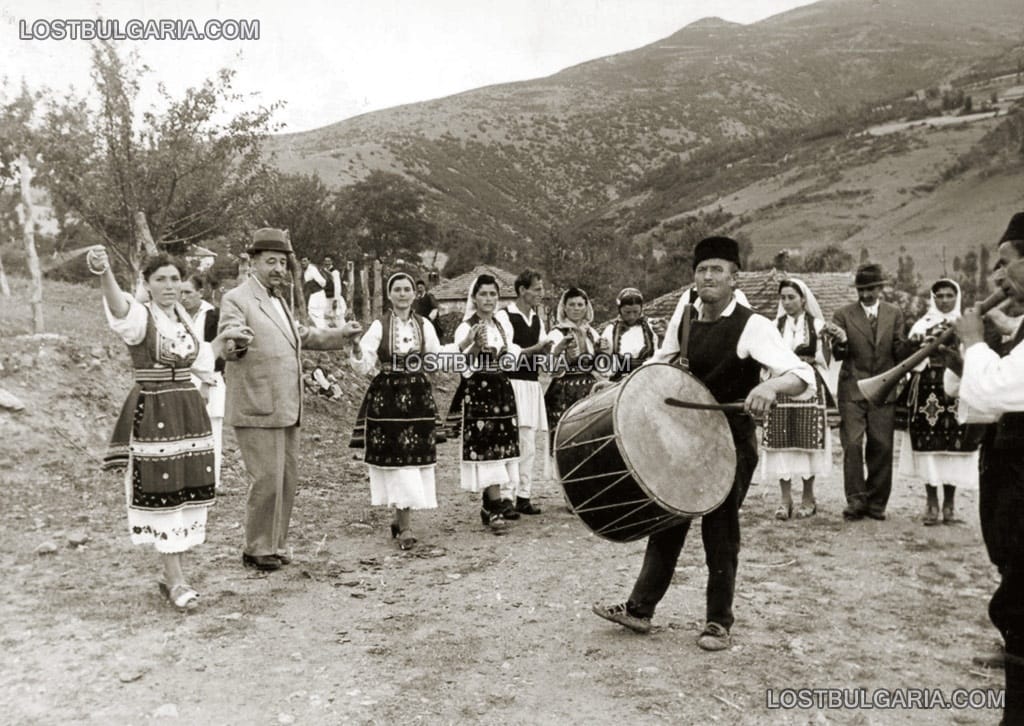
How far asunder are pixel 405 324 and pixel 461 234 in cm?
5970

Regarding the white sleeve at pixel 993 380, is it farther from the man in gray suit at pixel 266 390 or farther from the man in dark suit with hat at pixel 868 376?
the man in dark suit with hat at pixel 868 376

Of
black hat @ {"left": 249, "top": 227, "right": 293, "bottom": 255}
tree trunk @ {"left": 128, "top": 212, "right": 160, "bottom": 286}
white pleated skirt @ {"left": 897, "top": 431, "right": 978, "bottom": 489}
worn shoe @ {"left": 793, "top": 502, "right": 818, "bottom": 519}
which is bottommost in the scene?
worn shoe @ {"left": 793, "top": 502, "right": 818, "bottom": 519}

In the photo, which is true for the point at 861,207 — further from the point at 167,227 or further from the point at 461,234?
the point at 167,227

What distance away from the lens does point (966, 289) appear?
37906 mm

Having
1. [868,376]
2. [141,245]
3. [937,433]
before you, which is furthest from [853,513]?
[141,245]

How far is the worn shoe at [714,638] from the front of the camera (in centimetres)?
439

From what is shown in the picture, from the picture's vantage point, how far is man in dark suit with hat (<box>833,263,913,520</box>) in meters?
7.43

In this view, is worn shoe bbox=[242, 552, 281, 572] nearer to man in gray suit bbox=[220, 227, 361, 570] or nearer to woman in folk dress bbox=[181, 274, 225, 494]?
man in gray suit bbox=[220, 227, 361, 570]

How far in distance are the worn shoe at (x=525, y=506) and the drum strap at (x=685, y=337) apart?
10.9 ft

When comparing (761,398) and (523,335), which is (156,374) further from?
(523,335)

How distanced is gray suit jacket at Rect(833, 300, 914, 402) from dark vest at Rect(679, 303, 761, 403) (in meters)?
3.43

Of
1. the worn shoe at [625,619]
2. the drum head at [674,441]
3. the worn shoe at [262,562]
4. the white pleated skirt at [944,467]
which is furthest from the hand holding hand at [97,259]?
the white pleated skirt at [944,467]

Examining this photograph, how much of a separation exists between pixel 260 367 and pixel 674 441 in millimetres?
2784

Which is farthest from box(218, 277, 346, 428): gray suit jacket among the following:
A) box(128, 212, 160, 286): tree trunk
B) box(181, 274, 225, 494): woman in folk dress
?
box(128, 212, 160, 286): tree trunk
